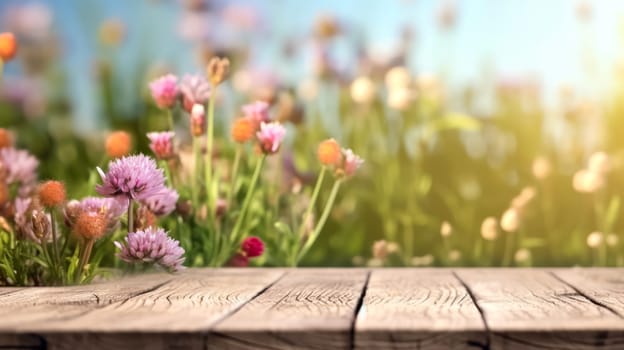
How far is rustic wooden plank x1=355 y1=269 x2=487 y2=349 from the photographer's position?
4.62 ft

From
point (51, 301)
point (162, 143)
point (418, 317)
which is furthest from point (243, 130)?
point (418, 317)

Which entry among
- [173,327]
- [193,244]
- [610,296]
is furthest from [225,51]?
[173,327]

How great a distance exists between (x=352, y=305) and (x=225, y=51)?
6.35 feet

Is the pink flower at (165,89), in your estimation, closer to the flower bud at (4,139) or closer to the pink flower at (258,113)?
the pink flower at (258,113)

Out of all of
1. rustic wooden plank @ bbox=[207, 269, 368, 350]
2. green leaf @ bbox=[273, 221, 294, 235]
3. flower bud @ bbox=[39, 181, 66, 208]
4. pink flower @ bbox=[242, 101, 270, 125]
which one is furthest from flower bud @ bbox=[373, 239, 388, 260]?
flower bud @ bbox=[39, 181, 66, 208]

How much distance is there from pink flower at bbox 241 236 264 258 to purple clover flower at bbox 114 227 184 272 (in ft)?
1.25

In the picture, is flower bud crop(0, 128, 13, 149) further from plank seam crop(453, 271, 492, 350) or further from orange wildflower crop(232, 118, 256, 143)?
plank seam crop(453, 271, 492, 350)

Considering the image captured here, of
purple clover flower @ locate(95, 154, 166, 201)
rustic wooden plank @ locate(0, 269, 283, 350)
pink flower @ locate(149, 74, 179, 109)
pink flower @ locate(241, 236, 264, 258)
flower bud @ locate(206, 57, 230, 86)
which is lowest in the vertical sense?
rustic wooden plank @ locate(0, 269, 283, 350)

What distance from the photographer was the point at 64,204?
225 cm

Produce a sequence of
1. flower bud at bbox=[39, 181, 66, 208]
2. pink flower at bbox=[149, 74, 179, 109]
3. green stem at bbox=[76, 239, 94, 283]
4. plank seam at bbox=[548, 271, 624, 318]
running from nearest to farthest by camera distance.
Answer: plank seam at bbox=[548, 271, 624, 318], flower bud at bbox=[39, 181, 66, 208], green stem at bbox=[76, 239, 94, 283], pink flower at bbox=[149, 74, 179, 109]

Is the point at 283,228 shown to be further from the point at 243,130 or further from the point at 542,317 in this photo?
the point at 542,317

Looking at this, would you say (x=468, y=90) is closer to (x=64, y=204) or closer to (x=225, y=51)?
(x=225, y=51)

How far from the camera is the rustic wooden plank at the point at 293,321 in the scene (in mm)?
1410

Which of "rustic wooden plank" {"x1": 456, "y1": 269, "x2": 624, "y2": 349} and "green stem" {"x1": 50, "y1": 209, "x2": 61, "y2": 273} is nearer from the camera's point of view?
"rustic wooden plank" {"x1": 456, "y1": 269, "x2": 624, "y2": 349}
